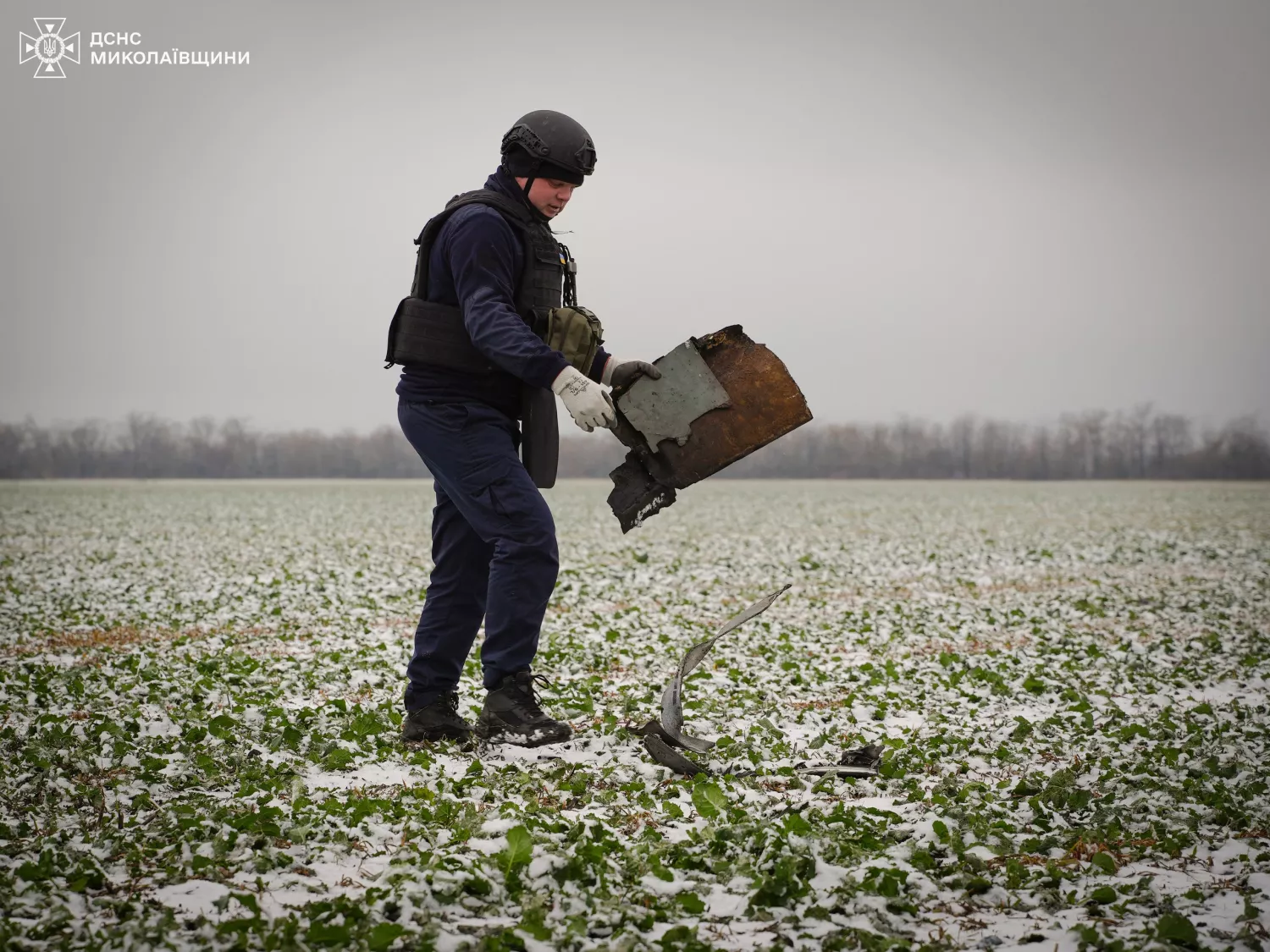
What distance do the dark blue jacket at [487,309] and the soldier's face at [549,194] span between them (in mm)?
78

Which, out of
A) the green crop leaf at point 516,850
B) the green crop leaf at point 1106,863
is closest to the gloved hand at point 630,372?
the green crop leaf at point 516,850

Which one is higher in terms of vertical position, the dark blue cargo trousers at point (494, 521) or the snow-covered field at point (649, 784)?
the dark blue cargo trousers at point (494, 521)

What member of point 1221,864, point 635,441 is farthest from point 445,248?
point 1221,864

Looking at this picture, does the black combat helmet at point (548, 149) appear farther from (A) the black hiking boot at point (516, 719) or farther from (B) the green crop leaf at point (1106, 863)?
(B) the green crop leaf at point (1106, 863)

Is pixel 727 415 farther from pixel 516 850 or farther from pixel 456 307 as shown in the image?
pixel 516 850

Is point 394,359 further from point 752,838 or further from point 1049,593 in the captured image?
point 1049,593

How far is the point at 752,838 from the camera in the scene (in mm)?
4316

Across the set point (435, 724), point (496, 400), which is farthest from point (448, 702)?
point (496, 400)

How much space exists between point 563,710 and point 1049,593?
9.33m

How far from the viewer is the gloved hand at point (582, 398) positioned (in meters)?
5.27

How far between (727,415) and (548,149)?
1688 mm

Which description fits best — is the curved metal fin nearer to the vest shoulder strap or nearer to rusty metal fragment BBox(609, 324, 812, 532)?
rusty metal fragment BBox(609, 324, 812, 532)

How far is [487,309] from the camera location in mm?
5414

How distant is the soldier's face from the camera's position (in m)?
5.82
